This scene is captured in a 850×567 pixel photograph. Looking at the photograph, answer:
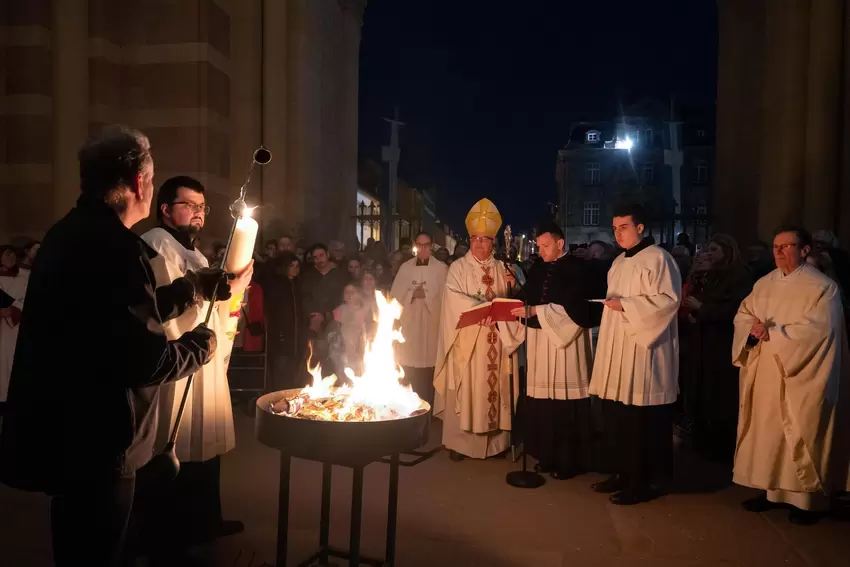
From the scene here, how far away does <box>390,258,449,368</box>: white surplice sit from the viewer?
789cm

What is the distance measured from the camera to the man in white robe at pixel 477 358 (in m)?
6.05

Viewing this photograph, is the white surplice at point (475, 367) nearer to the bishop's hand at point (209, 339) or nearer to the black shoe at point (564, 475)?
the black shoe at point (564, 475)

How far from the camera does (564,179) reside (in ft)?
135

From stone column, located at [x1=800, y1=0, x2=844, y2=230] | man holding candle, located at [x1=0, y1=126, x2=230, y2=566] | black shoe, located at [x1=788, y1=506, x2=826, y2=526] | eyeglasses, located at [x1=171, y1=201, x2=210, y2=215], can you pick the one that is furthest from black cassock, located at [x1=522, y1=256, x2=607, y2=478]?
stone column, located at [x1=800, y1=0, x2=844, y2=230]

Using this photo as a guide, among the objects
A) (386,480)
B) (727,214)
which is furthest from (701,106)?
(386,480)

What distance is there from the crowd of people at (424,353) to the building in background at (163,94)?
4.97ft

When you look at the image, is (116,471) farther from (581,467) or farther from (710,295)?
(710,295)

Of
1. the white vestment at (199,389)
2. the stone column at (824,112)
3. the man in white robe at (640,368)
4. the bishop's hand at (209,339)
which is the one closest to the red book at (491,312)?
the man in white robe at (640,368)

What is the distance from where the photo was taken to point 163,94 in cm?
943

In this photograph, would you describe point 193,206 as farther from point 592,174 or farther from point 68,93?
point 592,174

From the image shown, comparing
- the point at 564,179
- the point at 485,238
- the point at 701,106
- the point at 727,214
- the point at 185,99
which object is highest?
the point at 701,106

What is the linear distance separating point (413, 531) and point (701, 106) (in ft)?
136

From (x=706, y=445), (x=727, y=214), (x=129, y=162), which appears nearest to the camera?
(x=129, y=162)

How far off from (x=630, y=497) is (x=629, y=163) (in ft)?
121
